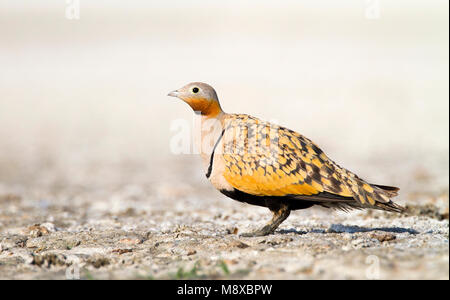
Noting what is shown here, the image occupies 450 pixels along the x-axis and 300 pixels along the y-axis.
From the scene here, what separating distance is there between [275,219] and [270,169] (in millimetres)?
781

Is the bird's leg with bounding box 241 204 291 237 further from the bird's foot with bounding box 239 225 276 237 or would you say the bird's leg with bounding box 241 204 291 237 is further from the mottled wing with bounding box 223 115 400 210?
the mottled wing with bounding box 223 115 400 210

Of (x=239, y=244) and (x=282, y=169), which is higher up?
(x=282, y=169)

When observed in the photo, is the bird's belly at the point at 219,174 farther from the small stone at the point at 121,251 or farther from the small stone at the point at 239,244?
the small stone at the point at 121,251

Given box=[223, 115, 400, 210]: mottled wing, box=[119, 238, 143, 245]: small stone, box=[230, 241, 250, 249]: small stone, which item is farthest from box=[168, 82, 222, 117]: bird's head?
box=[119, 238, 143, 245]: small stone

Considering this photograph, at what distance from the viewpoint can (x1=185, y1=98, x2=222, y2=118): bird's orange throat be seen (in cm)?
836

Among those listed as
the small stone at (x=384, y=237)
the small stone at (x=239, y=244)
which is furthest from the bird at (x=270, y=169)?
the small stone at (x=239, y=244)

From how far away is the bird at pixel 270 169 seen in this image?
7.78m

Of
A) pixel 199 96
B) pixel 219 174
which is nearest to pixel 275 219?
pixel 219 174

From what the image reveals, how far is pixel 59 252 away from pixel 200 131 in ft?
7.66

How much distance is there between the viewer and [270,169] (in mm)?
7812

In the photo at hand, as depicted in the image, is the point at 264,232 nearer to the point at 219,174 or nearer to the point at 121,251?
the point at 219,174
